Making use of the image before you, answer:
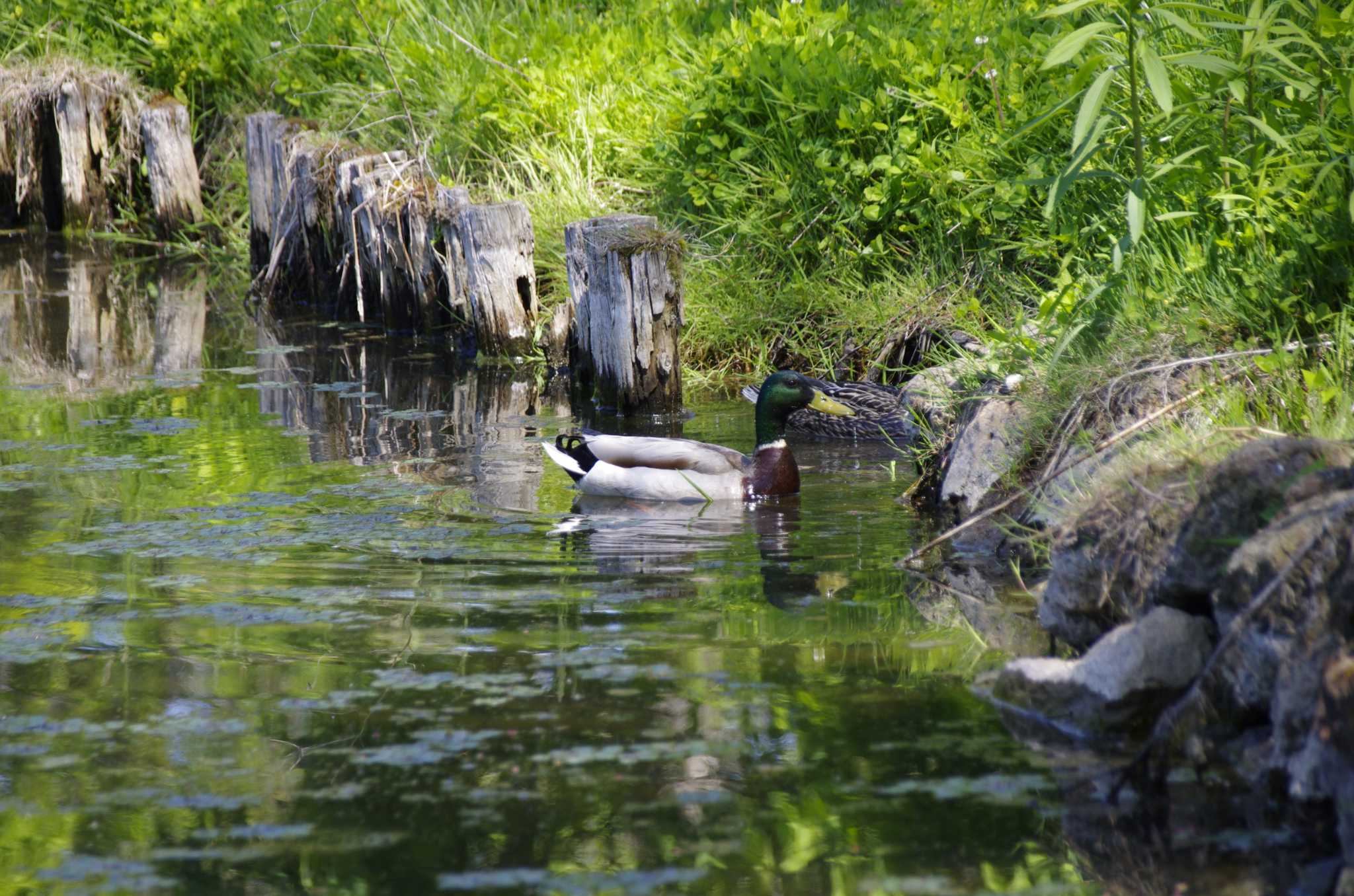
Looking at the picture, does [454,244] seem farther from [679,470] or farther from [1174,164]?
[1174,164]

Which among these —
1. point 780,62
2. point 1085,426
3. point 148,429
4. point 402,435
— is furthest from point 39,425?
point 1085,426

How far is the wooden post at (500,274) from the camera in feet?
30.8

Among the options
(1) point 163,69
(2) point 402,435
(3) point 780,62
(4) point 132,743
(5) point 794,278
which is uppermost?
(1) point 163,69

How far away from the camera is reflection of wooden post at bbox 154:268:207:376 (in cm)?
992

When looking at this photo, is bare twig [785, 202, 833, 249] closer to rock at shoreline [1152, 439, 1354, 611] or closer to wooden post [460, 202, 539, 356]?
wooden post [460, 202, 539, 356]

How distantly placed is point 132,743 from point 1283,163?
14.0ft

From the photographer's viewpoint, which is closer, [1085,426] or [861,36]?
[1085,426]

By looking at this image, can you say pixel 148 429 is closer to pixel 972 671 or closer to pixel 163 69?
pixel 972 671

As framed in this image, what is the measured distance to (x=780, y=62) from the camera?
29.9 ft

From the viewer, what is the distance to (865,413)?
773 centimetres

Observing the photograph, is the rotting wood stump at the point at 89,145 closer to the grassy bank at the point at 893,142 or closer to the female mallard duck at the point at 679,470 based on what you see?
the grassy bank at the point at 893,142

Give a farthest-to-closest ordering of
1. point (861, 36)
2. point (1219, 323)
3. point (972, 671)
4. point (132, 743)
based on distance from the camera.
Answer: point (861, 36), point (1219, 323), point (972, 671), point (132, 743)

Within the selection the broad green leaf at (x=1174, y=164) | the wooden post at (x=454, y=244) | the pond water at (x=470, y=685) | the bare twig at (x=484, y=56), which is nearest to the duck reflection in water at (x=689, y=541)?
the pond water at (x=470, y=685)

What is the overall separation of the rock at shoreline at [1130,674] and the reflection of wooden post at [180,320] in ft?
22.8
